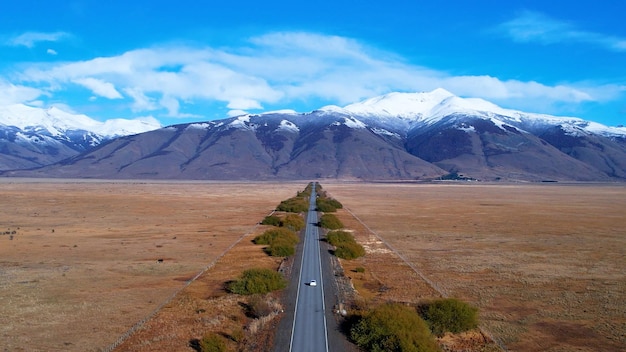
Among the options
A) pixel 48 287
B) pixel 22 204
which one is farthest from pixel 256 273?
pixel 22 204

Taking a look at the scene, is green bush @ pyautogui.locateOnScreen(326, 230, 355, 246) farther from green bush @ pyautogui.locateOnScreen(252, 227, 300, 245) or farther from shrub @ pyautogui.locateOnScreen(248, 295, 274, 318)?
shrub @ pyautogui.locateOnScreen(248, 295, 274, 318)

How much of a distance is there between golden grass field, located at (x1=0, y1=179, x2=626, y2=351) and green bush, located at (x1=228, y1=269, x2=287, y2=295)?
152 centimetres

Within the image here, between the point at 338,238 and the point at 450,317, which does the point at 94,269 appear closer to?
the point at 338,238

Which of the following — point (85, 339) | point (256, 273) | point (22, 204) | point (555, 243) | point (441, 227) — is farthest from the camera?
point (22, 204)

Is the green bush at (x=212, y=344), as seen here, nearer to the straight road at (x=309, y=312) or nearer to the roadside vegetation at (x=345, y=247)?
the straight road at (x=309, y=312)

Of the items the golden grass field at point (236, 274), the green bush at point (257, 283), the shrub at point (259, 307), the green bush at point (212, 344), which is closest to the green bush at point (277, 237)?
the golden grass field at point (236, 274)

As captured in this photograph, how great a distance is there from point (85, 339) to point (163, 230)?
4911cm

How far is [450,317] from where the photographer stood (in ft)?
97.7

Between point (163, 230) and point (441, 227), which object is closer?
point (163, 230)

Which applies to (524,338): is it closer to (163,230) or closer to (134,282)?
(134,282)

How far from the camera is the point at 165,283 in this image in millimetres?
41125

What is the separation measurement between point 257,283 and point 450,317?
14.5 m

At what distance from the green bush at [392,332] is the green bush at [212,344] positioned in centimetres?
702

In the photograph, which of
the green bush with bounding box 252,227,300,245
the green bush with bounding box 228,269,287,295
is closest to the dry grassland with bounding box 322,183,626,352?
the green bush with bounding box 228,269,287,295
